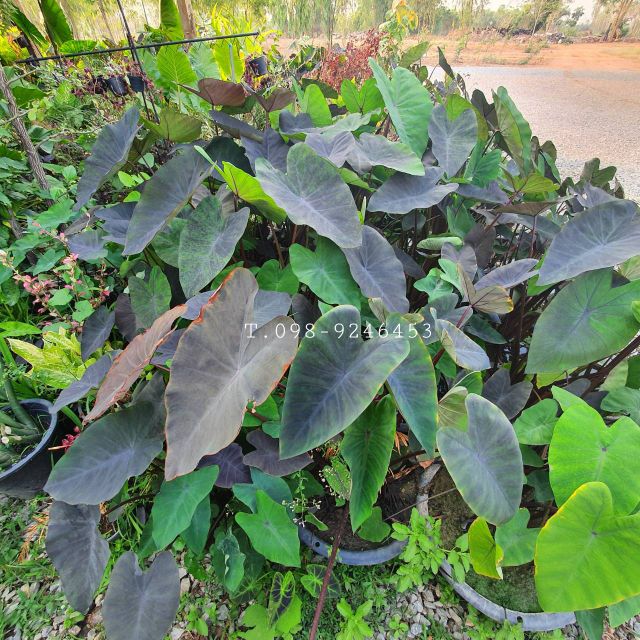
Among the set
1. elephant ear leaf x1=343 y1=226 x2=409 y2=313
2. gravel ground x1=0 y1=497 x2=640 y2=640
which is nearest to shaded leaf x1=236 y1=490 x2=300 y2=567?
gravel ground x1=0 y1=497 x2=640 y2=640

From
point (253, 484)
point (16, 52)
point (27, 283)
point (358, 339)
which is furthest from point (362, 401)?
point (16, 52)

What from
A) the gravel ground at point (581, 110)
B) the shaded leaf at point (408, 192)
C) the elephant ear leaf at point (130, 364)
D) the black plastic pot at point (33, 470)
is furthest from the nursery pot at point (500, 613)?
the gravel ground at point (581, 110)

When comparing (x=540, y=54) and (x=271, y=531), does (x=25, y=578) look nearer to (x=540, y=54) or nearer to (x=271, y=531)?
(x=271, y=531)

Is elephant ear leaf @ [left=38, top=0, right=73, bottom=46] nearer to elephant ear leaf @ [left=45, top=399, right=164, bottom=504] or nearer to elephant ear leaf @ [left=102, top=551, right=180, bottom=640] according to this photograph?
elephant ear leaf @ [left=45, top=399, right=164, bottom=504]

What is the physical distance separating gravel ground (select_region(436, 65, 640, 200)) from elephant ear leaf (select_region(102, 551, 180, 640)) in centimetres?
Result: 420

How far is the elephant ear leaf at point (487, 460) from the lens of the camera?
24.3 inches

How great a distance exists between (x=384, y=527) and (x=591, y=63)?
1385cm

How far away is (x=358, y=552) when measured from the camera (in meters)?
1.06

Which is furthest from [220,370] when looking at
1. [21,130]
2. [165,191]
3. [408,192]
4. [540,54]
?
[540,54]

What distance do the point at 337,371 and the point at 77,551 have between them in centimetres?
62

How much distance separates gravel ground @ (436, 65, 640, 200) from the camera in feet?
14.4

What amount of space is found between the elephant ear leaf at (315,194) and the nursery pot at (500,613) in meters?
0.70

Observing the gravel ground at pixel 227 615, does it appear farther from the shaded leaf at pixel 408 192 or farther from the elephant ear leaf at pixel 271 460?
the shaded leaf at pixel 408 192

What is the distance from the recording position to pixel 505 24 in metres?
18.2
